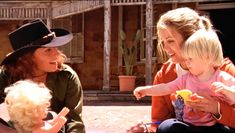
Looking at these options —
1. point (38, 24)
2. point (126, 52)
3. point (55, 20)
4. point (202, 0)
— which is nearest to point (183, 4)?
point (202, 0)

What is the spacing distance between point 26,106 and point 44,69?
0.59 meters

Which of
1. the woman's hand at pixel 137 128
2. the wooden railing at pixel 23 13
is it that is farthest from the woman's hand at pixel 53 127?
the wooden railing at pixel 23 13

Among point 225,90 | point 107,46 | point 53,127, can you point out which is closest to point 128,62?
point 107,46

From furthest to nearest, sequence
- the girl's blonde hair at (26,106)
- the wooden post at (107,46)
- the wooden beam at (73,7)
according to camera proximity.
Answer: the wooden beam at (73,7) → the wooden post at (107,46) → the girl's blonde hair at (26,106)

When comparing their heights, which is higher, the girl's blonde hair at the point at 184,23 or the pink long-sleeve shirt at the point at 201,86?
the girl's blonde hair at the point at 184,23

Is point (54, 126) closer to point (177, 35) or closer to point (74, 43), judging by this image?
point (177, 35)

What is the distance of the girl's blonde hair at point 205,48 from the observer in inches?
109

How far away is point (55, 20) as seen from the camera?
1809 cm

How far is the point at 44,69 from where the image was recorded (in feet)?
11.3

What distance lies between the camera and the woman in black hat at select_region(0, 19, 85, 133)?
136 inches

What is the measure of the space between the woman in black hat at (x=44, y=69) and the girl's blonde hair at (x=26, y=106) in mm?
484

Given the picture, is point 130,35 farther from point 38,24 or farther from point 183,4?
point 38,24

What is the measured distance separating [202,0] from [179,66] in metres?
11.6

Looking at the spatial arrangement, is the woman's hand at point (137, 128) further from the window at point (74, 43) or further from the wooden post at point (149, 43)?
the window at point (74, 43)
